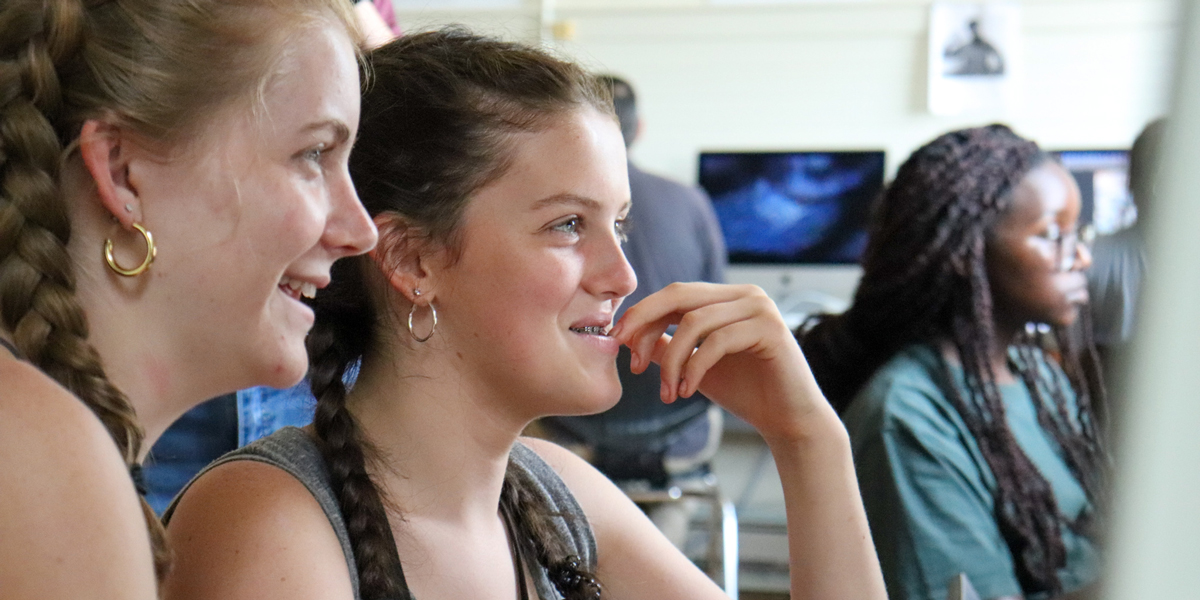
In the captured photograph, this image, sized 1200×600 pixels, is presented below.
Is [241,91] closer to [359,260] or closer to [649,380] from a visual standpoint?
[359,260]

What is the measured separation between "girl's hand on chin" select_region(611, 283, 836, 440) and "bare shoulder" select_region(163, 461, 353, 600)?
0.34m

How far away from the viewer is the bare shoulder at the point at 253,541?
84 cm

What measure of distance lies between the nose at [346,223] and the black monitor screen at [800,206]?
317 cm

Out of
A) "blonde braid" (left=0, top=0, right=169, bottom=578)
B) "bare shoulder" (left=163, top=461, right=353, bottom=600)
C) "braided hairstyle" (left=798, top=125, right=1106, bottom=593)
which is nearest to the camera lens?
"blonde braid" (left=0, top=0, right=169, bottom=578)

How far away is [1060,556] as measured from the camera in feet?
4.95

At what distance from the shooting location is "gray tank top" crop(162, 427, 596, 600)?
934mm

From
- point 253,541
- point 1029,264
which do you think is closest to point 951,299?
point 1029,264

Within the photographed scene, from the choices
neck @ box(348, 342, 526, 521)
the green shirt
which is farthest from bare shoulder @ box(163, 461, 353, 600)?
the green shirt

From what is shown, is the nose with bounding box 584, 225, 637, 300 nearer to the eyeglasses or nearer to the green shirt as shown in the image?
the green shirt

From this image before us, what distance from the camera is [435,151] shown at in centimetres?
107

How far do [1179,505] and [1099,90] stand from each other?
161 inches

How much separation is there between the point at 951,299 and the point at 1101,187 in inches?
44.5

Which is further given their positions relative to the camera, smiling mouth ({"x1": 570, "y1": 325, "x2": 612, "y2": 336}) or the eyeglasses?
the eyeglasses

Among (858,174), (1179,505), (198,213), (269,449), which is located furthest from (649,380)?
(1179,505)
